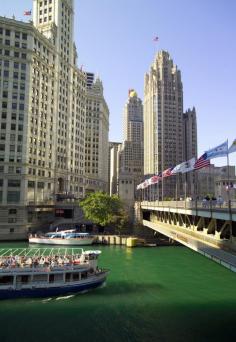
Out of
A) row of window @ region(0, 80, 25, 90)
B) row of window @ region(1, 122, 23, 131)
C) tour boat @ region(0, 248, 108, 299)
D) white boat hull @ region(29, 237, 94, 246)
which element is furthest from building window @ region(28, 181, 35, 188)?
tour boat @ region(0, 248, 108, 299)

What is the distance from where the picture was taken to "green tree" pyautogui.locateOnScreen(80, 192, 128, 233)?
97.9 meters

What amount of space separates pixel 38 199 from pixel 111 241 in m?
28.2

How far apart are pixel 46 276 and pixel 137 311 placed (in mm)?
14316

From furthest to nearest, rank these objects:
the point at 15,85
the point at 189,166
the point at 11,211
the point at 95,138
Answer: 1. the point at 95,138
2. the point at 15,85
3. the point at 11,211
4. the point at 189,166

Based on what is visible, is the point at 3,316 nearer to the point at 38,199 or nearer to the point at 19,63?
the point at 38,199

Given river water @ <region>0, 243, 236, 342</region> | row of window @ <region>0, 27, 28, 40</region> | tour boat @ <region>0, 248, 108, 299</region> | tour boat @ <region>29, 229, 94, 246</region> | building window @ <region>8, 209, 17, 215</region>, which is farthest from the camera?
row of window @ <region>0, 27, 28, 40</region>

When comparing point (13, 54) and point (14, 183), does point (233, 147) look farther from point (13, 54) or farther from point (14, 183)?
point (13, 54)

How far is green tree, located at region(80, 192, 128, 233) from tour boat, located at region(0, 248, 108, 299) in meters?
50.9

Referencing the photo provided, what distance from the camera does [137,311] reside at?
35312 mm

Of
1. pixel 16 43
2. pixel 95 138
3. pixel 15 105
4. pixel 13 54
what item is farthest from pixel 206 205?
pixel 95 138

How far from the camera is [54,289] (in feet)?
138

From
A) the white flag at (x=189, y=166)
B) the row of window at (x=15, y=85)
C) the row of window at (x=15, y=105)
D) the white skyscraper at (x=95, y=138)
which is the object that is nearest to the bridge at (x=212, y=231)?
the white flag at (x=189, y=166)

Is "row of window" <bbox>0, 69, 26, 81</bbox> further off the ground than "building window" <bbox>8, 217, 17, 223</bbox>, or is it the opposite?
"row of window" <bbox>0, 69, 26, 81</bbox>

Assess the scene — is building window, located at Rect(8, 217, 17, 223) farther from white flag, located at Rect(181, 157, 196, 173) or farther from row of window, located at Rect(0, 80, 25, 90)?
white flag, located at Rect(181, 157, 196, 173)
